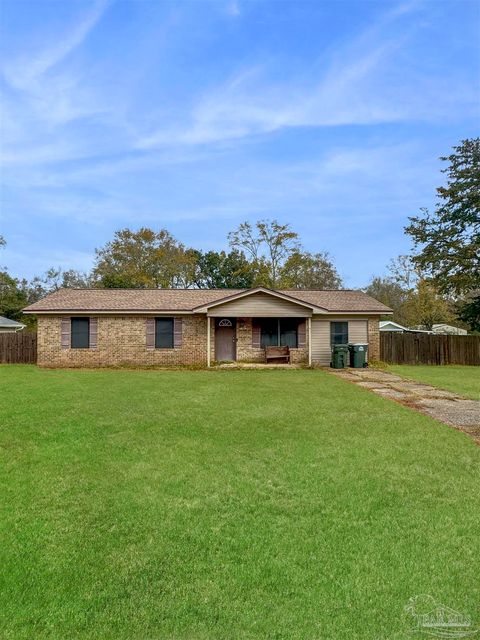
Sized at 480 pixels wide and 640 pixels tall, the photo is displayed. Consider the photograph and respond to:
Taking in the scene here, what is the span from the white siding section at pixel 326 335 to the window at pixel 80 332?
32.7ft

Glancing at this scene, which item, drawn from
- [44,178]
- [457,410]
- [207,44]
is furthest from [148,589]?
[44,178]

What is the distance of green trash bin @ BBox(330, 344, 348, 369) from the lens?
17.4 m

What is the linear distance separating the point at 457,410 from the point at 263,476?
5.71 metres

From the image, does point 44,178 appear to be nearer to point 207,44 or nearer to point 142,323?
point 142,323

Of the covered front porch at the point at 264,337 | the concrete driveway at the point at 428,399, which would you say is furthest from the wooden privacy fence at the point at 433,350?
the concrete driveway at the point at 428,399

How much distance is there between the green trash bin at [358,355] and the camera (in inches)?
690

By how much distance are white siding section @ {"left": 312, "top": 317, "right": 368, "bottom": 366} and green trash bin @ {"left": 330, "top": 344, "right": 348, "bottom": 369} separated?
3.29ft

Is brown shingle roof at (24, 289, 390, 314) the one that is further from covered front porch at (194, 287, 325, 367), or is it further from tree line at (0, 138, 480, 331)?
tree line at (0, 138, 480, 331)

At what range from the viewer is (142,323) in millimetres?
18016

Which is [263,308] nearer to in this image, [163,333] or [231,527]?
[163,333]

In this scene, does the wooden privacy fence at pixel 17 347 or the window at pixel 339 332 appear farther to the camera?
the wooden privacy fence at pixel 17 347

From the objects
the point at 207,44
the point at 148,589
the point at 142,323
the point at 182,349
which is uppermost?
the point at 207,44

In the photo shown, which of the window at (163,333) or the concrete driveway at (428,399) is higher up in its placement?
the window at (163,333)

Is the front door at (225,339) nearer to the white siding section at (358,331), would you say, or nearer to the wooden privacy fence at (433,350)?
the white siding section at (358,331)
